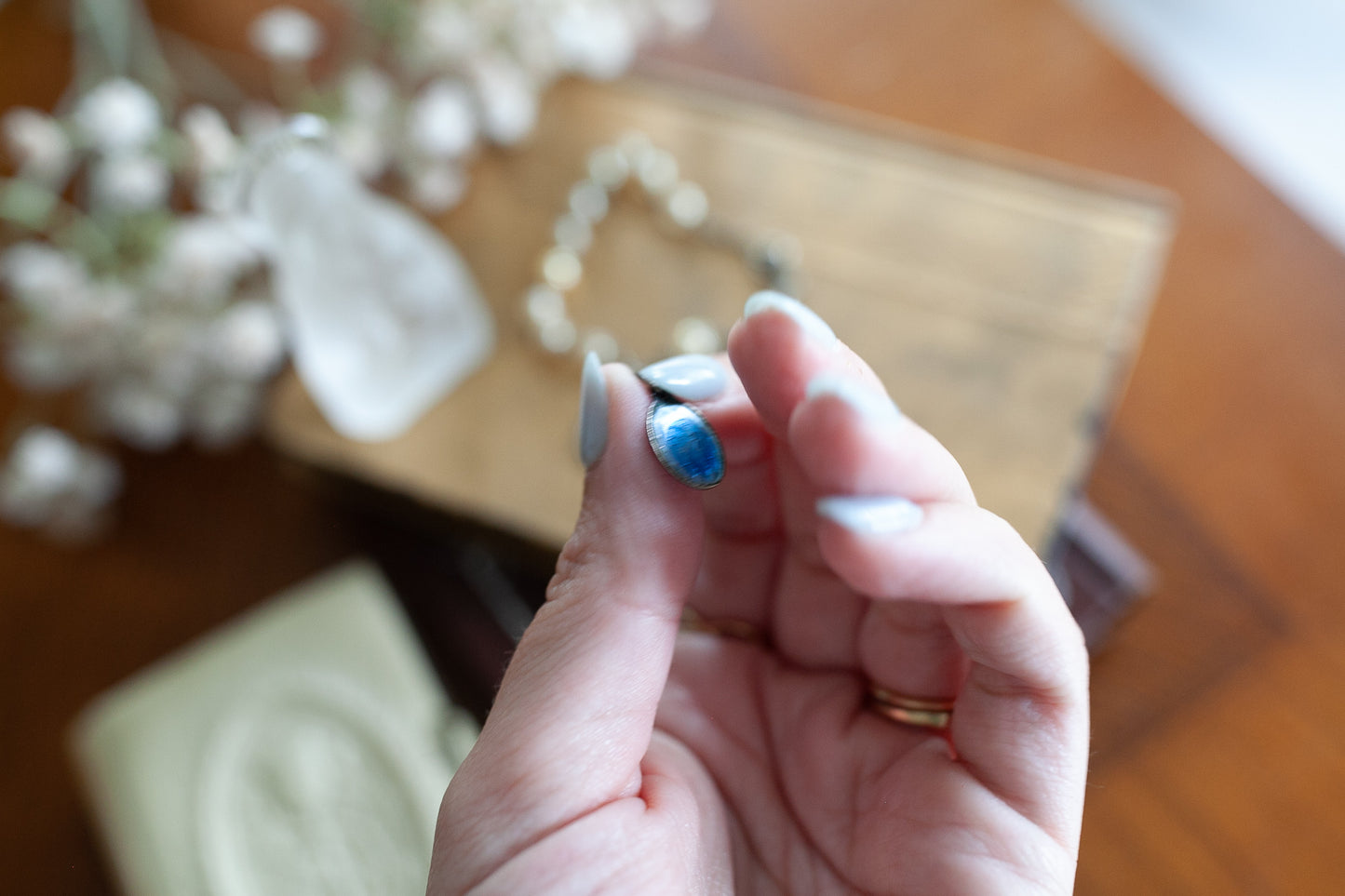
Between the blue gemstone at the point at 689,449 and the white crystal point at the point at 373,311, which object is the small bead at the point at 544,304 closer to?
the white crystal point at the point at 373,311

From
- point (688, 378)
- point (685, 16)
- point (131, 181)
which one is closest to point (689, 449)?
point (688, 378)

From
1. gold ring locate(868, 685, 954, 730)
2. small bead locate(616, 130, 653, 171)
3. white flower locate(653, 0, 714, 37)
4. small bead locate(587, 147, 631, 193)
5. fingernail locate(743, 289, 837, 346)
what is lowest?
gold ring locate(868, 685, 954, 730)

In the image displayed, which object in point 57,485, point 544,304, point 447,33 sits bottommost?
point 57,485

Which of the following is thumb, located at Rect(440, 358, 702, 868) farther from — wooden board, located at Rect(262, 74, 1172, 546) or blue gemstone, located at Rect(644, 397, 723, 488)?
wooden board, located at Rect(262, 74, 1172, 546)

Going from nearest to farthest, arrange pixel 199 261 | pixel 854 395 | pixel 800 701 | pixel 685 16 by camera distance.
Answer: pixel 854 395, pixel 800 701, pixel 199 261, pixel 685 16

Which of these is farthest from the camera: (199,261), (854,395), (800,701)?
(199,261)

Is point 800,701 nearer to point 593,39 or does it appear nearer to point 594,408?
point 594,408

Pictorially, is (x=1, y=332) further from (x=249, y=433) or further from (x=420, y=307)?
(x=420, y=307)

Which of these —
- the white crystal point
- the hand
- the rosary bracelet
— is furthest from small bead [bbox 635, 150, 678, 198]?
the hand
